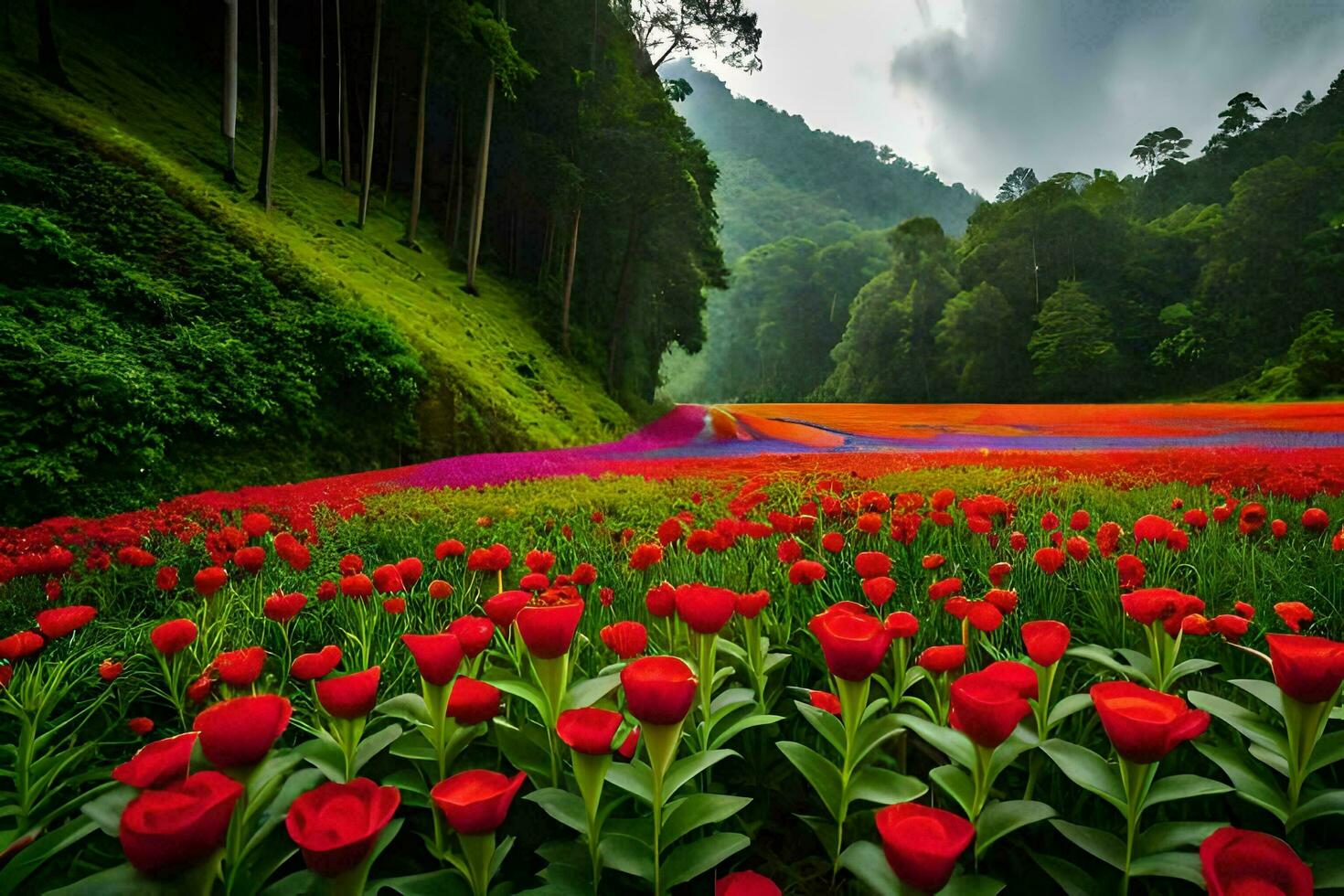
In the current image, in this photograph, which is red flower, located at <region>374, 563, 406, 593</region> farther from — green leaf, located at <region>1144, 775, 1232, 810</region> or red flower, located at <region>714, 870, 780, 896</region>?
green leaf, located at <region>1144, 775, 1232, 810</region>

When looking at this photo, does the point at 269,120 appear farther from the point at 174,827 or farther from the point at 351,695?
the point at 174,827

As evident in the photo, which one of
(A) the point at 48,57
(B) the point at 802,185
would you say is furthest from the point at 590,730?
(B) the point at 802,185

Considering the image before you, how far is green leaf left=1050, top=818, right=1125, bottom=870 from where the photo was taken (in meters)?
0.60

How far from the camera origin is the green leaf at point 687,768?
2.11ft

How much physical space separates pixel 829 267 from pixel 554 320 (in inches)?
1221

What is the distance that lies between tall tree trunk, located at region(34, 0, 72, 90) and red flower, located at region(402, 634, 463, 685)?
8.46m

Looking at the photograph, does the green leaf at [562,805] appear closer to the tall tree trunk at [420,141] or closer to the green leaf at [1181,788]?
the green leaf at [1181,788]

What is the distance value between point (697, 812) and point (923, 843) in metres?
0.29

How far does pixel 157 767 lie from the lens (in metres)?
0.56

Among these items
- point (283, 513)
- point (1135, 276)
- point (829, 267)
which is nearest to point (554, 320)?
point (283, 513)

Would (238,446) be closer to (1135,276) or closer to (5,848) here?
(5,848)

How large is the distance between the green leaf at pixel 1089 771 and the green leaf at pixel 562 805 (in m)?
0.54

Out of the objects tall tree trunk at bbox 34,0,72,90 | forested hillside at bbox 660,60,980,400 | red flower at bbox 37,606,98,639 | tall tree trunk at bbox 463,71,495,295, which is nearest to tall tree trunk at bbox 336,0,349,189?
tall tree trunk at bbox 463,71,495,295

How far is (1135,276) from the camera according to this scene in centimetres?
1102
